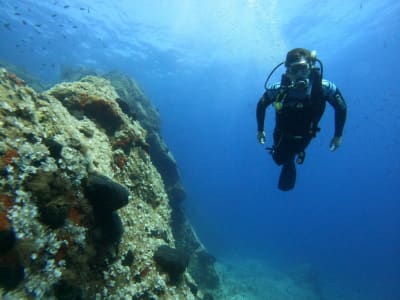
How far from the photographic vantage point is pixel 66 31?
33719 millimetres

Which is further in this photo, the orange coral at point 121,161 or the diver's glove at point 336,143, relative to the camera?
the diver's glove at point 336,143

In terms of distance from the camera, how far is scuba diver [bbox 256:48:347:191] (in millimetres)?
6305

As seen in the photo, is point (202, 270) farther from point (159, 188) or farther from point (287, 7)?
point (287, 7)

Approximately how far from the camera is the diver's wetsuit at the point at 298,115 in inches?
255

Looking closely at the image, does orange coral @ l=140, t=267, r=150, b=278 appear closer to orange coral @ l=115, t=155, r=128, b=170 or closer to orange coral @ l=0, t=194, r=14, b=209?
orange coral @ l=115, t=155, r=128, b=170

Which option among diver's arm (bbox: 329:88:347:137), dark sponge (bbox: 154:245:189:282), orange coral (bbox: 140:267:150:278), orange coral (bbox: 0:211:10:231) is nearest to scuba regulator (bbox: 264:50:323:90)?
diver's arm (bbox: 329:88:347:137)

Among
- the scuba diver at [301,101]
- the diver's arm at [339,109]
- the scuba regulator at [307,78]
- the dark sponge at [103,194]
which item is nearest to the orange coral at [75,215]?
the dark sponge at [103,194]

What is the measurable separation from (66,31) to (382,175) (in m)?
173

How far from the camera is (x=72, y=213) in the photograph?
3691 mm

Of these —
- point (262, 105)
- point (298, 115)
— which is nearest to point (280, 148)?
point (298, 115)

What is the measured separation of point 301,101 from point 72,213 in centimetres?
543

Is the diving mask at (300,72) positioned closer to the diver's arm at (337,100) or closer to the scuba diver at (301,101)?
the scuba diver at (301,101)

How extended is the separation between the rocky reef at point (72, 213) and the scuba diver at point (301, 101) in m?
3.87

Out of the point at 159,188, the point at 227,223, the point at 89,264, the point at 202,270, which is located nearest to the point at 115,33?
the point at 202,270
